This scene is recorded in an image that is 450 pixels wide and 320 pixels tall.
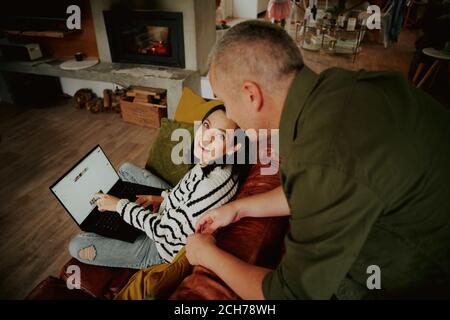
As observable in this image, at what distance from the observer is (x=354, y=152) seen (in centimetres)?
60

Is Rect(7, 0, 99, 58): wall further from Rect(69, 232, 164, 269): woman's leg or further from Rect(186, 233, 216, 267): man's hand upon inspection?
Rect(186, 233, 216, 267): man's hand

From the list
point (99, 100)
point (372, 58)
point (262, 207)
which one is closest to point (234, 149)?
point (262, 207)

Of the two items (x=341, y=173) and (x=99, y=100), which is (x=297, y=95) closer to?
(x=341, y=173)

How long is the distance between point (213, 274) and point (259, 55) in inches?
23.9

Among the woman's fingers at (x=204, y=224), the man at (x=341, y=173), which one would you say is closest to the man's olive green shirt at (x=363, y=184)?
the man at (x=341, y=173)

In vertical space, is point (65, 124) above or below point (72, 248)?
below

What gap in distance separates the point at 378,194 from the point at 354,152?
0.31 feet

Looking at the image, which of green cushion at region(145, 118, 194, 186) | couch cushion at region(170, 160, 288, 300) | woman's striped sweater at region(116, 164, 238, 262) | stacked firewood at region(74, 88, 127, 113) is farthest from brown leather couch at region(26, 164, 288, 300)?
stacked firewood at region(74, 88, 127, 113)

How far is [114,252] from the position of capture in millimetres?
1433

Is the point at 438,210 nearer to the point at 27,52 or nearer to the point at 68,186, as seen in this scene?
the point at 68,186

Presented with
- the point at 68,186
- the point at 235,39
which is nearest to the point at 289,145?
the point at 235,39

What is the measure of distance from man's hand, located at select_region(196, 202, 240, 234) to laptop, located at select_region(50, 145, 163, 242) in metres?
0.55

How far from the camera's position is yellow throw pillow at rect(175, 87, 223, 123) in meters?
1.87

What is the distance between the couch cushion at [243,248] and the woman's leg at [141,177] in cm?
78
